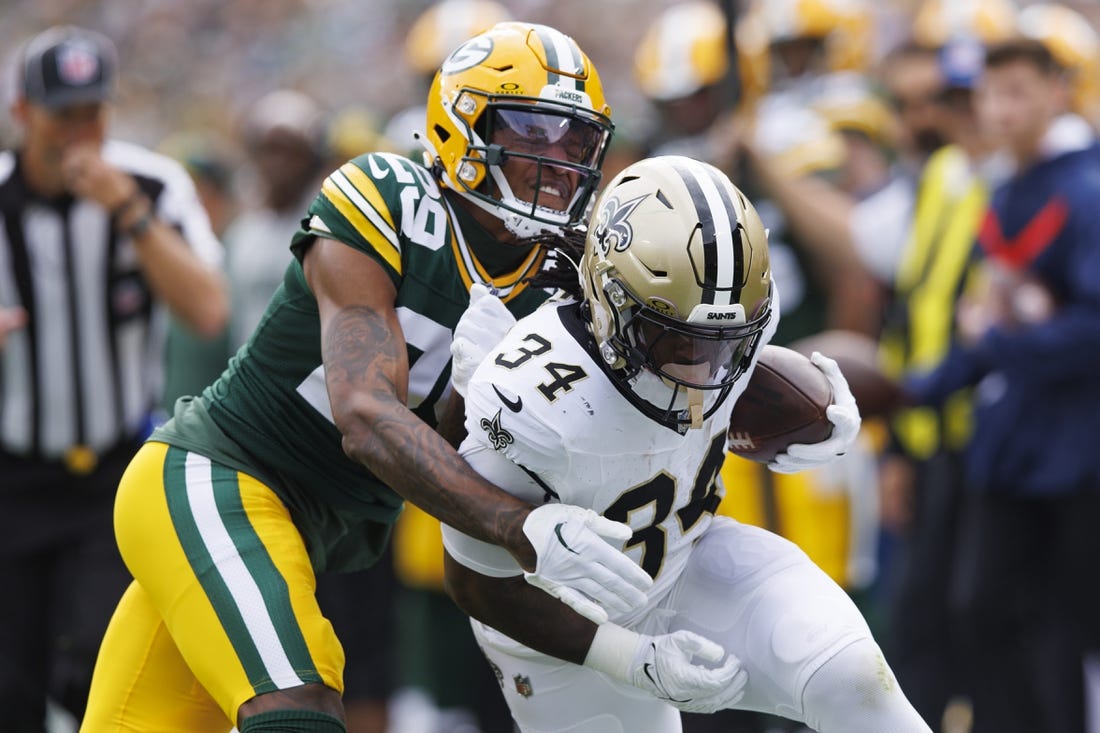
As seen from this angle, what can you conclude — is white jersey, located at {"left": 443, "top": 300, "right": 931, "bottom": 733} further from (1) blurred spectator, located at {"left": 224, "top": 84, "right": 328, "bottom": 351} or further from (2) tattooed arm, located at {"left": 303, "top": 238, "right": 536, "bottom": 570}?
(1) blurred spectator, located at {"left": 224, "top": 84, "right": 328, "bottom": 351}

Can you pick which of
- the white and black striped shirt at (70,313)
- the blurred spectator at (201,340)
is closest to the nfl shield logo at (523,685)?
the white and black striped shirt at (70,313)

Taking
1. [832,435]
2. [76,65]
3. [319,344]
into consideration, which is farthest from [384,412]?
[76,65]

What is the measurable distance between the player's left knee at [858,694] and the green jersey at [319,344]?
916mm

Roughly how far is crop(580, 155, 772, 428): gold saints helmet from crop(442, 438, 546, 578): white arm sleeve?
9.4 inches

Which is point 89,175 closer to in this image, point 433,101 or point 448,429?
point 433,101

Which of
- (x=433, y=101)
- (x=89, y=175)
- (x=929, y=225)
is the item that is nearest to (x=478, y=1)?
(x=929, y=225)

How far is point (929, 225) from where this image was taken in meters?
5.66

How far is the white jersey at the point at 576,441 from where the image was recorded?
2873 mm

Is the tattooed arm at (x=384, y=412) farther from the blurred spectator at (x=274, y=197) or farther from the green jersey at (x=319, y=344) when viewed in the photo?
the blurred spectator at (x=274, y=197)

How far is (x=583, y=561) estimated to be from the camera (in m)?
2.73

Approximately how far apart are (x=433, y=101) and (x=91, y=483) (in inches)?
72.1

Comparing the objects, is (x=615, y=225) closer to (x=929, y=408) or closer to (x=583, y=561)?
(x=583, y=561)

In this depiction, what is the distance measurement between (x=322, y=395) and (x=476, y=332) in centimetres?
45

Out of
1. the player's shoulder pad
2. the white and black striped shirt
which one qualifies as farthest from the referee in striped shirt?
the player's shoulder pad
